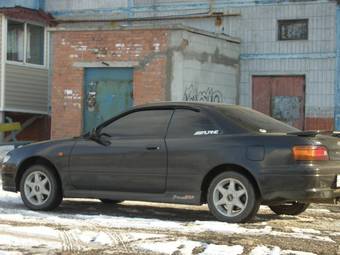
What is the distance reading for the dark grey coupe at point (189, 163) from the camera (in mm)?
8219

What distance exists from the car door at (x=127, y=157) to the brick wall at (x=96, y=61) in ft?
23.9

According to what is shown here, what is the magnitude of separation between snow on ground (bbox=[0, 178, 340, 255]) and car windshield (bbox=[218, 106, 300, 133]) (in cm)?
116

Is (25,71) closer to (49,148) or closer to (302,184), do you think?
(49,148)

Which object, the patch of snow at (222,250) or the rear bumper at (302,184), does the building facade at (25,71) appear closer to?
the rear bumper at (302,184)

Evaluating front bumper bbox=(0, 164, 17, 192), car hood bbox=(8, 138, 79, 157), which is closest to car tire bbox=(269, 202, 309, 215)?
car hood bbox=(8, 138, 79, 157)

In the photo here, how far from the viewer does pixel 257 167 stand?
27.2ft

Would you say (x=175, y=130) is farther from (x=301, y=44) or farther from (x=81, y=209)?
(x=301, y=44)

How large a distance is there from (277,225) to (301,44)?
435 inches

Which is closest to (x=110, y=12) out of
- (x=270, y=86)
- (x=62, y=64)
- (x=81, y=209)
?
(x=62, y=64)

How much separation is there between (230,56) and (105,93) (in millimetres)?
3749

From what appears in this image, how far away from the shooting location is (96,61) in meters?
17.6

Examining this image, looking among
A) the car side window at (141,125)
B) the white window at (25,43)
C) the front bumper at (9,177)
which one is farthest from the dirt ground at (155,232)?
the white window at (25,43)

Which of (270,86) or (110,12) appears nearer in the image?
(270,86)

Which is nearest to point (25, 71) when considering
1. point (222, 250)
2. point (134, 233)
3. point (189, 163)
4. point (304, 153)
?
point (189, 163)
